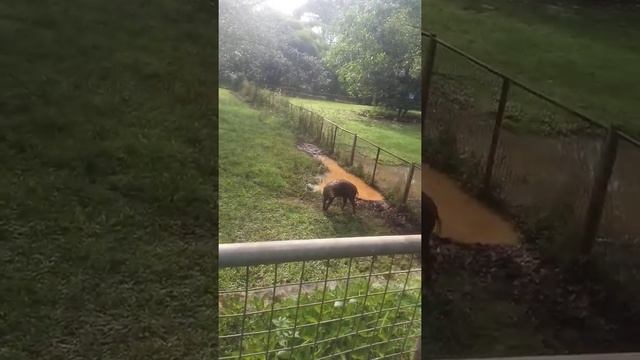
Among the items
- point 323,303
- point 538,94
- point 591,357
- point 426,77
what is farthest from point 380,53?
point 591,357

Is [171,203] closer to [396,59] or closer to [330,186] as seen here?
[330,186]

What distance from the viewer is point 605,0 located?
3.21m

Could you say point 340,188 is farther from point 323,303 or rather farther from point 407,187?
point 323,303

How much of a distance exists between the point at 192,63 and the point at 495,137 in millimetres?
1338

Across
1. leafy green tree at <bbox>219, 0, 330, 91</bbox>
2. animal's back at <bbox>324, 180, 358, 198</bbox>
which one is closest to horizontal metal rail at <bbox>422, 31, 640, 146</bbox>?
leafy green tree at <bbox>219, 0, 330, 91</bbox>

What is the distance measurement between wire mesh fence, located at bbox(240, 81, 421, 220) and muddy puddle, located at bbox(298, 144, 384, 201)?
2 cm

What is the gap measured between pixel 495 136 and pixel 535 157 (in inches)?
8.1

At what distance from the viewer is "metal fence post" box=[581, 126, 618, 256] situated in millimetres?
3082

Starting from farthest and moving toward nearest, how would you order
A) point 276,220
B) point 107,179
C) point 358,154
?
1. point 358,154
2. point 276,220
3. point 107,179

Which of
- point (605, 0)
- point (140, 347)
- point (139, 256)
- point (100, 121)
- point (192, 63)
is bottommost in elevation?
point (140, 347)

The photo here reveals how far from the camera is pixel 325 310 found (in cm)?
285

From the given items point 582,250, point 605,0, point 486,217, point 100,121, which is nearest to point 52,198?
point 100,121

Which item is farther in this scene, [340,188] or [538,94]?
[538,94]

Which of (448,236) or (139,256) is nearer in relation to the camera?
(139,256)
